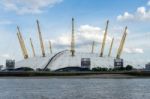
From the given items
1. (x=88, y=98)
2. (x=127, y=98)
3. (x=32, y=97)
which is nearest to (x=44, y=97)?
(x=32, y=97)

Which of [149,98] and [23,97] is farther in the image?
[23,97]

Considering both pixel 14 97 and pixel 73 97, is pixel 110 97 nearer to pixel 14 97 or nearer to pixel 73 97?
pixel 73 97

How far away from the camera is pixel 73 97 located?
71625 mm

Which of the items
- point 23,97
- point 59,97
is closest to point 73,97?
point 59,97

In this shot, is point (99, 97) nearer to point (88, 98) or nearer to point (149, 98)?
point (88, 98)

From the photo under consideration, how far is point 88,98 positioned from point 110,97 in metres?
3.65

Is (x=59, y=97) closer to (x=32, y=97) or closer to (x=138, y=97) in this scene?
(x=32, y=97)

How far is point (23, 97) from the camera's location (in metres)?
73.6

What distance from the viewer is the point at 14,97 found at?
240 ft

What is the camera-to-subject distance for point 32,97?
7288cm

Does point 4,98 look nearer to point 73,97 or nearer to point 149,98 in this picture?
point 73,97

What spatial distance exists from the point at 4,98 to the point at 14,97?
6.98 ft

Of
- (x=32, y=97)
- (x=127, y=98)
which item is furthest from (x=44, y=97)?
(x=127, y=98)

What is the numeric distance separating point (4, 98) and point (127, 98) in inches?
726
